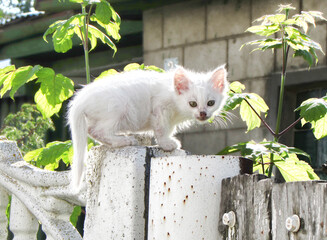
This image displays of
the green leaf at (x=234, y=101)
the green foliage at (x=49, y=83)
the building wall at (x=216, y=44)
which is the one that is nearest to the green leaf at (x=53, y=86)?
the green foliage at (x=49, y=83)

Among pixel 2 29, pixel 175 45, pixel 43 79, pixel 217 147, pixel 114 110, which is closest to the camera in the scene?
pixel 114 110

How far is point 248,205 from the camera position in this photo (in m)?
1.75

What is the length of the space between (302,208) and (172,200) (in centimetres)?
51

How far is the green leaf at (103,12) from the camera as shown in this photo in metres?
2.81

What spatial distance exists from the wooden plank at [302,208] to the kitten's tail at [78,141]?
36.8 inches

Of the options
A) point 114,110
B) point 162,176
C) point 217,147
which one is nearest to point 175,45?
point 217,147

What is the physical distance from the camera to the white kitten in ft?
8.00

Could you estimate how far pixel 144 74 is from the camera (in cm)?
265

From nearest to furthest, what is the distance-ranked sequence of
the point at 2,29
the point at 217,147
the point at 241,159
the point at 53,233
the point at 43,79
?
the point at 241,159 < the point at 53,233 < the point at 43,79 < the point at 217,147 < the point at 2,29

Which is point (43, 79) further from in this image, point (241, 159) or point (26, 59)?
point (26, 59)

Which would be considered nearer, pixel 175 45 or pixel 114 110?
pixel 114 110

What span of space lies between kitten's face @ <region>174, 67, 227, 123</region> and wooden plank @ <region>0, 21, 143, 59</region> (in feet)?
10.7

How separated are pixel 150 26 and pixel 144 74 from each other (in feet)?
9.97

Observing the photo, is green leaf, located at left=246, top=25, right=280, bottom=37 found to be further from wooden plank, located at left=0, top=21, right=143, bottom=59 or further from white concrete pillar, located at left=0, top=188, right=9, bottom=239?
wooden plank, located at left=0, top=21, right=143, bottom=59
